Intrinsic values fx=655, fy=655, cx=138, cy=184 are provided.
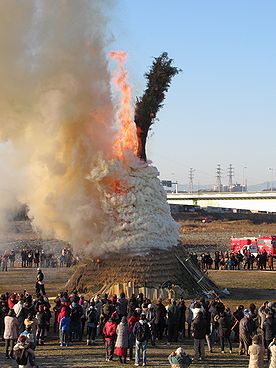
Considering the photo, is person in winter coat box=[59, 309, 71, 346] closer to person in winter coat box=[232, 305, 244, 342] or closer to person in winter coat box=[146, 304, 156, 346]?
person in winter coat box=[146, 304, 156, 346]

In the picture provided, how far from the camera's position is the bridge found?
89.6 m

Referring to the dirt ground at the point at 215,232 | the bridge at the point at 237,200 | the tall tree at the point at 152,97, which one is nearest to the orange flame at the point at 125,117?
the tall tree at the point at 152,97

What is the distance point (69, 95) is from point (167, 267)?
29.0ft

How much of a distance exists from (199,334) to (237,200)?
78705mm

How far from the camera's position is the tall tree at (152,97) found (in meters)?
31.5

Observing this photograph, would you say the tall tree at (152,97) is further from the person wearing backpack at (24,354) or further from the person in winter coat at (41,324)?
the person wearing backpack at (24,354)

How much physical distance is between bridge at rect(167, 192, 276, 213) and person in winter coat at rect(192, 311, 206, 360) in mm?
71225

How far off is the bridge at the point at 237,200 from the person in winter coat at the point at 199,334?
234 ft

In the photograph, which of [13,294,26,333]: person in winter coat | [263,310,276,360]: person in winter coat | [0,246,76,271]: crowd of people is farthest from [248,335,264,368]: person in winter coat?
[0,246,76,271]: crowd of people

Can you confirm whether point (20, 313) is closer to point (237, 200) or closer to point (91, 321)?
point (91, 321)

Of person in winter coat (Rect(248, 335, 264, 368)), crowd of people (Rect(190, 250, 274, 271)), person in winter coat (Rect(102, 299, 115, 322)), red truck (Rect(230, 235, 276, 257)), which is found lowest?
person in winter coat (Rect(248, 335, 264, 368))

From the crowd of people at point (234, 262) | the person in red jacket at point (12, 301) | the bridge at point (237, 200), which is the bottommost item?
the person in red jacket at point (12, 301)

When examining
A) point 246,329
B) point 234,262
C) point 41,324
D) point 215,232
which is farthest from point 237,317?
point 215,232

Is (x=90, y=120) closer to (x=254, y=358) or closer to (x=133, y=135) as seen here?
(x=133, y=135)
